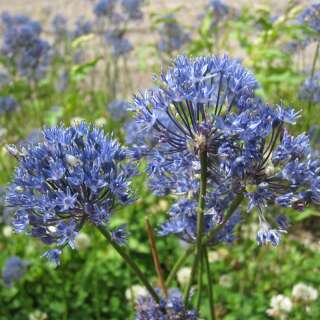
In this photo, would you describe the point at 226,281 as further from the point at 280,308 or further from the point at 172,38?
the point at 172,38

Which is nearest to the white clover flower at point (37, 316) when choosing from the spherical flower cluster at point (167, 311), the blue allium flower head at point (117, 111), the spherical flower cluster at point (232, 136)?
the spherical flower cluster at point (167, 311)

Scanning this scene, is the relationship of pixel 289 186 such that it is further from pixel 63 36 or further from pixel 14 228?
pixel 63 36

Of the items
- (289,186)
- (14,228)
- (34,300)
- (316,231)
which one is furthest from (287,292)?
(14,228)

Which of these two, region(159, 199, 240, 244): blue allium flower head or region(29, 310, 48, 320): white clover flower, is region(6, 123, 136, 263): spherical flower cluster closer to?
region(159, 199, 240, 244): blue allium flower head

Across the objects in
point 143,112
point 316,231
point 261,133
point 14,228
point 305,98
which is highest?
point 305,98

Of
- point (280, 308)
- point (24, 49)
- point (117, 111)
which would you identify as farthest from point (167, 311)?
point (24, 49)

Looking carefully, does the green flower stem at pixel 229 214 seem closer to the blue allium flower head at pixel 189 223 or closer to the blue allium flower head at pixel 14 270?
the blue allium flower head at pixel 189 223
